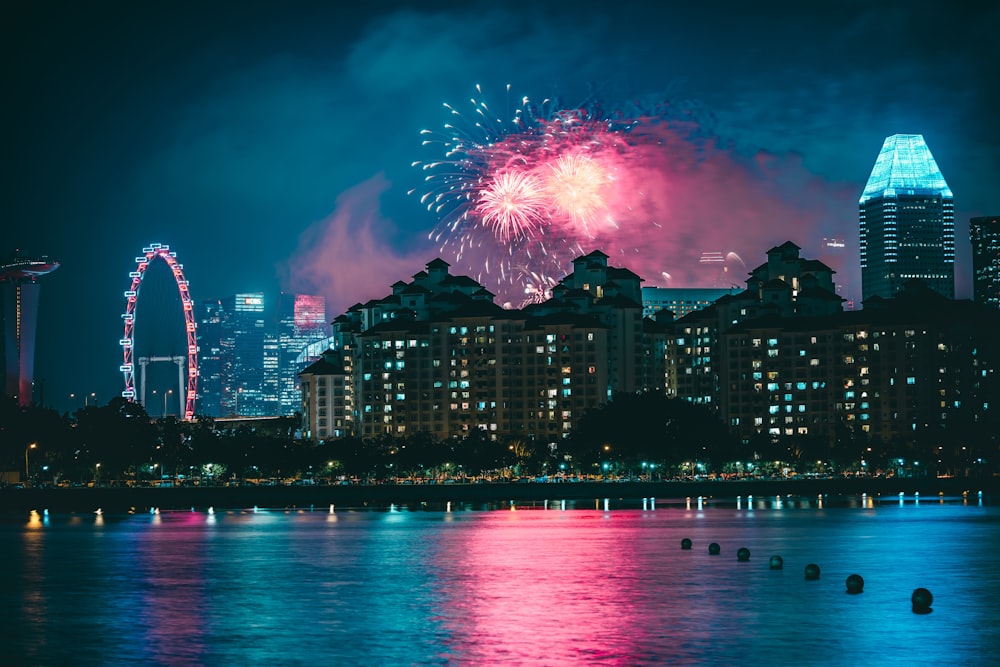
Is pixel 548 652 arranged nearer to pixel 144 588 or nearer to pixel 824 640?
pixel 824 640

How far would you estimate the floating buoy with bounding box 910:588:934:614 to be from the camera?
56625 millimetres

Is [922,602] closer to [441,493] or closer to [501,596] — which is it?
[501,596]

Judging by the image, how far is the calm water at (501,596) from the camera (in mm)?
48406

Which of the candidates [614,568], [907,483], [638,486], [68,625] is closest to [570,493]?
[638,486]

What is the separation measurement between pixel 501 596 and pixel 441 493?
409 feet

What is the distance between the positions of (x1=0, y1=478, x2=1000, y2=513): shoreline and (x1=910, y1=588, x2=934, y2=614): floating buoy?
12358 centimetres

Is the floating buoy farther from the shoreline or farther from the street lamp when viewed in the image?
the street lamp

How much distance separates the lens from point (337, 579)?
7369cm

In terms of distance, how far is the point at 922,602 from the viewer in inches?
2238

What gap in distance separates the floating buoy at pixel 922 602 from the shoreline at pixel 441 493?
4865 inches

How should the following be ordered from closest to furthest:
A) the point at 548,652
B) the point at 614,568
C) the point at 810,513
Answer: the point at 548,652, the point at 614,568, the point at 810,513

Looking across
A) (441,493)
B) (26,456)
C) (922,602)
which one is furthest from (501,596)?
(26,456)

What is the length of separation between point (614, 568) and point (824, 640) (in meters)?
27.9

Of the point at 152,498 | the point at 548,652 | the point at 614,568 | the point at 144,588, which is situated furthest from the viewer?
the point at 152,498
